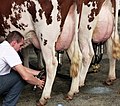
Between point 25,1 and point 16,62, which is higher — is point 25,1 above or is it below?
above

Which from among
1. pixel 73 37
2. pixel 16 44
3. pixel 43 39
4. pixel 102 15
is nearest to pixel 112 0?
pixel 102 15

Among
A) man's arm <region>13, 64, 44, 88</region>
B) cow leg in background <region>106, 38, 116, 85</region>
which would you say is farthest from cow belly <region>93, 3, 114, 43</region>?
man's arm <region>13, 64, 44, 88</region>

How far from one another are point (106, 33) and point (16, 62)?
217cm

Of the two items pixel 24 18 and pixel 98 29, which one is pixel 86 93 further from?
pixel 24 18

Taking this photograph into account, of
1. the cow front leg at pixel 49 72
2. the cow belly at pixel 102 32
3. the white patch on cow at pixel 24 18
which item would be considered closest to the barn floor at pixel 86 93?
the cow front leg at pixel 49 72

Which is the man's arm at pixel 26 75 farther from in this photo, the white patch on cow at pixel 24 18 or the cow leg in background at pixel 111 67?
the cow leg in background at pixel 111 67

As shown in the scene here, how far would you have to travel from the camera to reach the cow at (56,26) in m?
6.26

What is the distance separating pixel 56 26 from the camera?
6.26m

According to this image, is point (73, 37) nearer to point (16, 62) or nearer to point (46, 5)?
point (46, 5)

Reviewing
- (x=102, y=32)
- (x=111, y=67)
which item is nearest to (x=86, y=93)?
(x=111, y=67)

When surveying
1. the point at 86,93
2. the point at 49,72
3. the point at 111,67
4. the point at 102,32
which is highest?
the point at 102,32

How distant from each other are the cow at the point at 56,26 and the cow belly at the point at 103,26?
95mm

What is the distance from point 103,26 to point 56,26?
Answer: 1043 mm

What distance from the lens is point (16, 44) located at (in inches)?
219
